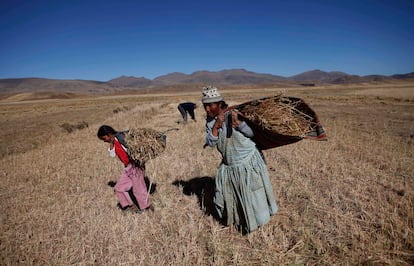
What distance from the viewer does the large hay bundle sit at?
2.88 metres

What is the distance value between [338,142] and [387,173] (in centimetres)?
287

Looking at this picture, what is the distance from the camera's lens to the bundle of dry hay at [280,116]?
2883 millimetres

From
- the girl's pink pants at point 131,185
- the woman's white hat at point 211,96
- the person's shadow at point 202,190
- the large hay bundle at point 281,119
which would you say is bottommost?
the person's shadow at point 202,190

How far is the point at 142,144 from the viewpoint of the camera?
3.71 m

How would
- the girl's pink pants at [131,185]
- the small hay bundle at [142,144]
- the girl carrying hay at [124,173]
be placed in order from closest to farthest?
the small hay bundle at [142,144]
the girl carrying hay at [124,173]
the girl's pink pants at [131,185]

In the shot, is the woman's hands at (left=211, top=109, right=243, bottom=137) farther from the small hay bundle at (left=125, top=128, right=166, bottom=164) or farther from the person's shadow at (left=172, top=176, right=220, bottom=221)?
the person's shadow at (left=172, top=176, right=220, bottom=221)

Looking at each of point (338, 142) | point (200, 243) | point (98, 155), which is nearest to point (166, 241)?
point (200, 243)

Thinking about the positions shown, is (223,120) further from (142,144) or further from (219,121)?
(142,144)

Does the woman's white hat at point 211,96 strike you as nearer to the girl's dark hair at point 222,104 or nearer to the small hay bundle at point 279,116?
the girl's dark hair at point 222,104

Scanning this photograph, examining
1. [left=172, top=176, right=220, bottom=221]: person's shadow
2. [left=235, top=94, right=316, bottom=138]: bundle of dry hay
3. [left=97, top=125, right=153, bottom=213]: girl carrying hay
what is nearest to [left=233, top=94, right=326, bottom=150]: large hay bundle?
[left=235, top=94, right=316, bottom=138]: bundle of dry hay

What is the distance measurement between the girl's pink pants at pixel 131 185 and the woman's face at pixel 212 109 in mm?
1682

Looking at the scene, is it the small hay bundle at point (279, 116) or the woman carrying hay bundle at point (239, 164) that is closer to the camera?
the small hay bundle at point (279, 116)

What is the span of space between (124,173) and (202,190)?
5.15 ft

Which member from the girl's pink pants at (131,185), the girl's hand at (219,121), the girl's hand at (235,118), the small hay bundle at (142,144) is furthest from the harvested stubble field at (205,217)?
the girl's hand at (219,121)
